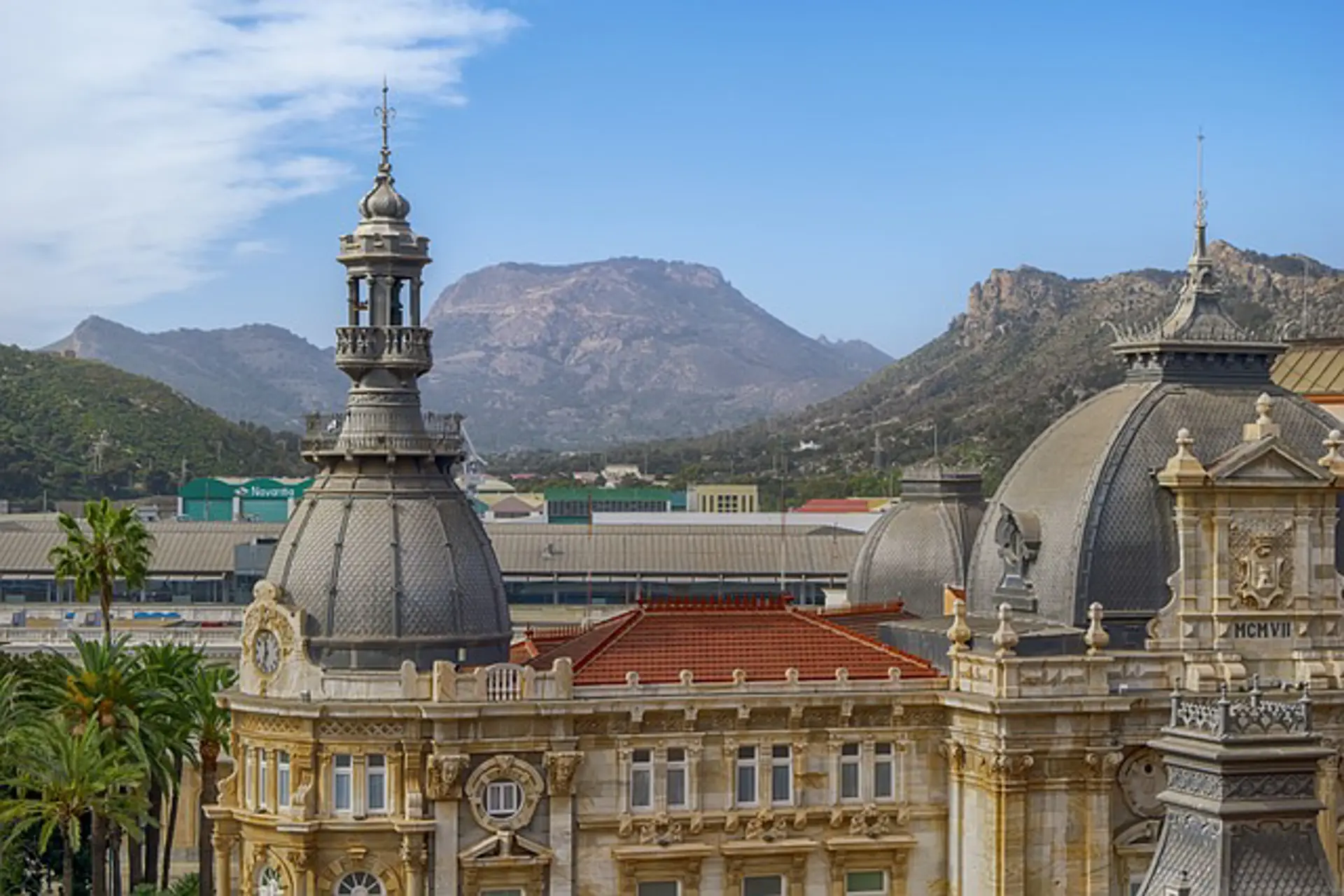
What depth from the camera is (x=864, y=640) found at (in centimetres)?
6425

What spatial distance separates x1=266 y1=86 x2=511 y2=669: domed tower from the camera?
59.6 metres

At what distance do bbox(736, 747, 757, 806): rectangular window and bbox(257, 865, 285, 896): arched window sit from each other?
12.0 meters

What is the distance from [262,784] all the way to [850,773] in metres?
15.5

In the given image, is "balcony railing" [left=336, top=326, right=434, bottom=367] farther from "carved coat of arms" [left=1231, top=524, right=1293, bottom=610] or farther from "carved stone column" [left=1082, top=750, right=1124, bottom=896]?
"carved coat of arms" [left=1231, top=524, right=1293, bottom=610]

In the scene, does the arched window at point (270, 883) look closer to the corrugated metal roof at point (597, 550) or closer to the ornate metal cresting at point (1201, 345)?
the ornate metal cresting at point (1201, 345)

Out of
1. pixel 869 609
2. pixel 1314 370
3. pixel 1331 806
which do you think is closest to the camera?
pixel 1331 806

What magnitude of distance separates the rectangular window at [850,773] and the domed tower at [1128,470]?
6776 mm

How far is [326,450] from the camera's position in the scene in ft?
203

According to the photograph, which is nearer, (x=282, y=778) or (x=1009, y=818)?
(x=282, y=778)

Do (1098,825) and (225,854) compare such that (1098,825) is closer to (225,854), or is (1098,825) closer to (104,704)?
(225,854)

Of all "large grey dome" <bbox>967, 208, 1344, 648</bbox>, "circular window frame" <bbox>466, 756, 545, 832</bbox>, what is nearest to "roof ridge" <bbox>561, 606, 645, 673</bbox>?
"circular window frame" <bbox>466, 756, 545, 832</bbox>

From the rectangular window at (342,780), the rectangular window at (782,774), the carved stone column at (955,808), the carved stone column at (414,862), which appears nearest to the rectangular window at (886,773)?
the carved stone column at (955,808)

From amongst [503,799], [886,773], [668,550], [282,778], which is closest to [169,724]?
[282,778]

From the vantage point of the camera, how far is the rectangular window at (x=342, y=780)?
5831 centimetres
